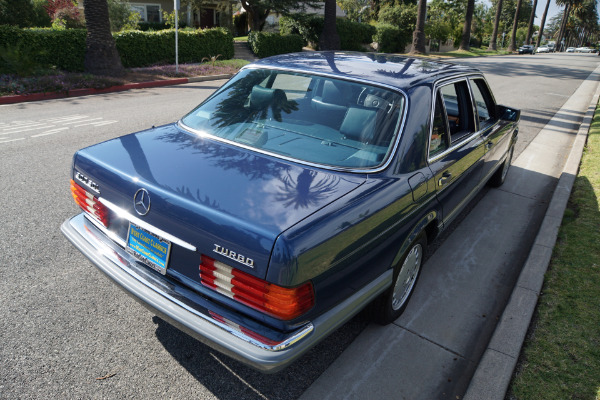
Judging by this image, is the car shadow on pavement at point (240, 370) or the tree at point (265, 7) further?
the tree at point (265, 7)

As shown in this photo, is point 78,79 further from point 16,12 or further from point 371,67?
point 16,12

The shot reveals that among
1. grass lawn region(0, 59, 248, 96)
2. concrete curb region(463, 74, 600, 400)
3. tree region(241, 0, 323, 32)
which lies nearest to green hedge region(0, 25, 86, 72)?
grass lawn region(0, 59, 248, 96)

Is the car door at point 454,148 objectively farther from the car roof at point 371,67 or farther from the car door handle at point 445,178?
the car roof at point 371,67

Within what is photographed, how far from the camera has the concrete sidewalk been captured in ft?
9.16

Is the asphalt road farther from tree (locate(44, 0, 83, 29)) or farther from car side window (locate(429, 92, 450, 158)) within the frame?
tree (locate(44, 0, 83, 29))

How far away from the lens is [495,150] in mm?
5043

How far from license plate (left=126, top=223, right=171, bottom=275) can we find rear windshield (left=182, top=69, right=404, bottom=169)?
910mm

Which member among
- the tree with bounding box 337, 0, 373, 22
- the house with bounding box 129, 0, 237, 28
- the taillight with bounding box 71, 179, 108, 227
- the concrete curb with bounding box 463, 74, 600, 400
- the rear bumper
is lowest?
the concrete curb with bounding box 463, 74, 600, 400

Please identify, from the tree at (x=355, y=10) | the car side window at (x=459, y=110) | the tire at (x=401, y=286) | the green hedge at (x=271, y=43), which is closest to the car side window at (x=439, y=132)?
the car side window at (x=459, y=110)

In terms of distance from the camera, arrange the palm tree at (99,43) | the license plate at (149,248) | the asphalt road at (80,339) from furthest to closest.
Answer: the palm tree at (99,43) < the asphalt road at (80,339) < the license plate at (149,248)

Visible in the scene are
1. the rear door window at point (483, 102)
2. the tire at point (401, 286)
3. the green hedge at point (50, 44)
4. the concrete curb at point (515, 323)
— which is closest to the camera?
the concrete curb at point (515, 323)

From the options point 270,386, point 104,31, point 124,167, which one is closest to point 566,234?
point 270,386

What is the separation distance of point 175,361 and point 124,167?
1233 millimetres

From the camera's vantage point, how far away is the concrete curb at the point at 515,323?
9.11 feet
